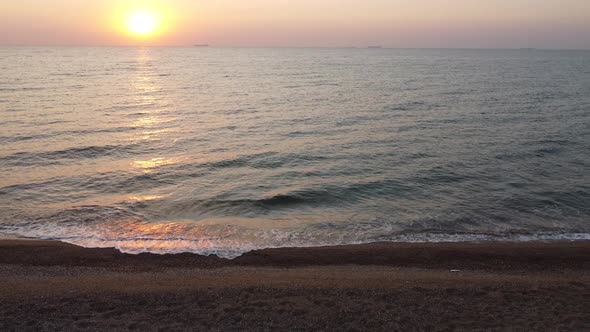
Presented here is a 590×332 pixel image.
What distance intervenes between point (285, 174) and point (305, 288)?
1373 cm

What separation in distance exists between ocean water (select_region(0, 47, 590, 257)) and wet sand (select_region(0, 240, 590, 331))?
1.67 meters

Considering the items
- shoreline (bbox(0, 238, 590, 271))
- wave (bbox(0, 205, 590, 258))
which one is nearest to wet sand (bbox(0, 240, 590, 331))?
shoreline (bbox(0, 238, 590, 271))

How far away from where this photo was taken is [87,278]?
12.9 m

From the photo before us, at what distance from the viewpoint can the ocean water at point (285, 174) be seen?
59.2 ft

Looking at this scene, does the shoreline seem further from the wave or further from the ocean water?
the ocean water

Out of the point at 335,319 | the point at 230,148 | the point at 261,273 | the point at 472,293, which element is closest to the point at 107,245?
the point at 261,273

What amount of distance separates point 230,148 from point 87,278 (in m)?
18.5

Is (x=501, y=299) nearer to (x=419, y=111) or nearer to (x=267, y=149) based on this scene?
(x=267, y=149)

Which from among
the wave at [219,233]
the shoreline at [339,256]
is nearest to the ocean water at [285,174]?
the wave at [219,233]

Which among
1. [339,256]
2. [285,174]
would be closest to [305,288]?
[339,256]

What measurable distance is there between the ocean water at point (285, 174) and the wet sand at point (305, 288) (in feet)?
5.49

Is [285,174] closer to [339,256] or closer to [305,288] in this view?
[339,256]

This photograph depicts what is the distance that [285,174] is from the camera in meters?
25.3

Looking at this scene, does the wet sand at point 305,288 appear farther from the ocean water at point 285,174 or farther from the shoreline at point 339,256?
the ocean water at point 285,174
